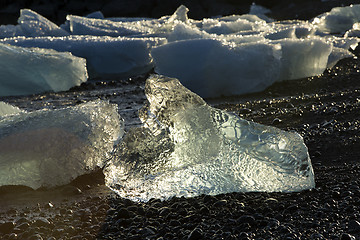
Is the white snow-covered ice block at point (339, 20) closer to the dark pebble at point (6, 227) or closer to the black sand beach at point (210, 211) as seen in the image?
the black sand beach at point (210, 211)

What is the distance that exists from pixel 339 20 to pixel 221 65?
3805 millimetres

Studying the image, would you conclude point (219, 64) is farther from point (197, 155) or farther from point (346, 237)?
point (346, 237)

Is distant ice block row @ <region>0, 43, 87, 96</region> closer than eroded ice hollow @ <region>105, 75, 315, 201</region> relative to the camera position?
No

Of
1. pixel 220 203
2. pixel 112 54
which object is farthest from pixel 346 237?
pixel 112 54

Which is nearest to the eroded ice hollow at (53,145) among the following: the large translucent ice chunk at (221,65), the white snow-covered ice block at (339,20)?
the large translucent ice chunk at (221,65)

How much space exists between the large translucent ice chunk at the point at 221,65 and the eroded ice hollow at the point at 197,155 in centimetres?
182

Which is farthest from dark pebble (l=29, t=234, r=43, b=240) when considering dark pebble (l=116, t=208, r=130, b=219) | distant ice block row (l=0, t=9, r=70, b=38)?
distant ice block row (l=0, t=9, r=70, b=38)

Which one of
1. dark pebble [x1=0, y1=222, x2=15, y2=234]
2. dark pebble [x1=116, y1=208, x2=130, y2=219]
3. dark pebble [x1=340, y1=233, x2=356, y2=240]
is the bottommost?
dark pebble [x1=0, y1=222, x2=15, y2=234]

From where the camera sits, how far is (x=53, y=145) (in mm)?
2336

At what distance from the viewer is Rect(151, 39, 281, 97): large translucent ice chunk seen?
13.2 ft

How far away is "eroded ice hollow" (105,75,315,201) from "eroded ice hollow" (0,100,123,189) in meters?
0.23

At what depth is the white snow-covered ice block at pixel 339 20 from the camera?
7074mm

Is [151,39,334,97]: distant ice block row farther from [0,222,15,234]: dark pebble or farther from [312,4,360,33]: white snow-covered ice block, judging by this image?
[312,4,360,33]: white snow-covered ice block

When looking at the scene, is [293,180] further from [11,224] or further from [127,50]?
[127,50]
